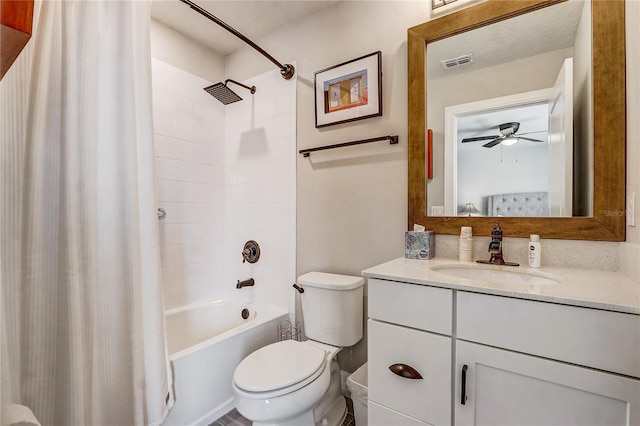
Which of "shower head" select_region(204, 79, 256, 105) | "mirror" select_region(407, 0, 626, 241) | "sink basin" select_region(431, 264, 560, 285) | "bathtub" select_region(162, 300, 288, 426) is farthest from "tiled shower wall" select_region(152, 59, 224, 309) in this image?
"mirror" select_region(407, 0, 626, 241)

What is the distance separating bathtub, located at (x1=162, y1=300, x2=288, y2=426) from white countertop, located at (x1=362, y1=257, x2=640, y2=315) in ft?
3.39

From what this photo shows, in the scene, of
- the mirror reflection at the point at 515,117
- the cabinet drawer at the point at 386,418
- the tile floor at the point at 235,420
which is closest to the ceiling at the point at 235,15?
the mirror reflection at the point at 515,117

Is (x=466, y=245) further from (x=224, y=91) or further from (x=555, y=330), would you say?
(x=224, y=91)

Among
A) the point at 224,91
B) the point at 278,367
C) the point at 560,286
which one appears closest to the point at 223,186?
the point at 224,91

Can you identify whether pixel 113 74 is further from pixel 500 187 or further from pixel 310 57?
pixel 500 187

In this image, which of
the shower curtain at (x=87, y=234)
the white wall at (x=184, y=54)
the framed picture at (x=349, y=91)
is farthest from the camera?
the white wall at (x=184, y=54)

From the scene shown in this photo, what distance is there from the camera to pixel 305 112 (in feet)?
6.45

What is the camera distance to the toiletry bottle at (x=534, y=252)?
1.17 metres

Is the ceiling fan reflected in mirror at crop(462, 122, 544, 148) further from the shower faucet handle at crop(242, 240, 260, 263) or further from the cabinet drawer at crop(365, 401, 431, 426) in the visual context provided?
the shower faucet handle at crop(242, 240, 260, 263)

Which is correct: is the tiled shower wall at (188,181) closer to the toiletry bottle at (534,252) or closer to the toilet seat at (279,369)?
the toilet seat at (279,369)

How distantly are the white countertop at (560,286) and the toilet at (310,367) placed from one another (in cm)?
48

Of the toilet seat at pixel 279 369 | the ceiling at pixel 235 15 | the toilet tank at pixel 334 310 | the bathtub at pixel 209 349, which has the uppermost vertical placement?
the ceiling at pixel 235 15

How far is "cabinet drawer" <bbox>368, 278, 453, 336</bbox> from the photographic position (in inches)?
36.5

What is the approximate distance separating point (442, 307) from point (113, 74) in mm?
1438
